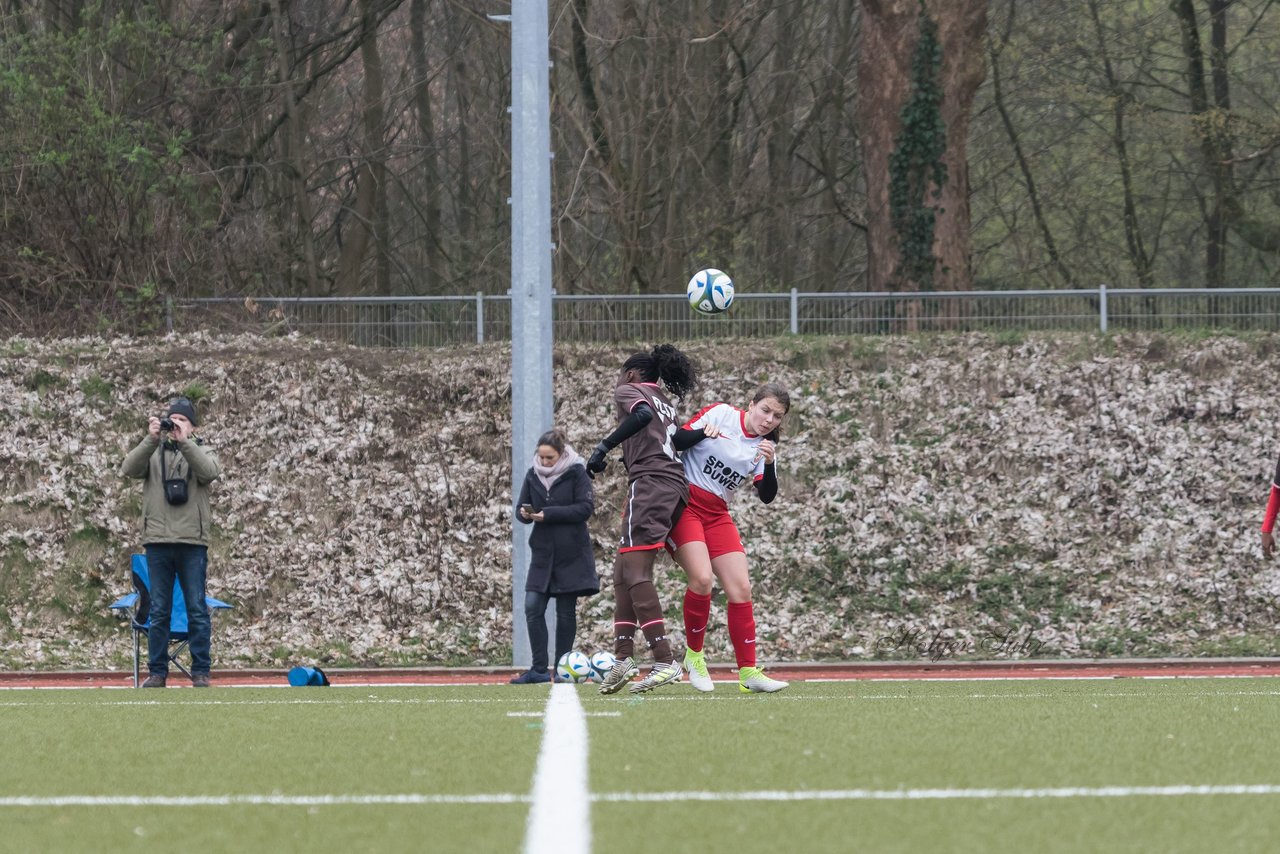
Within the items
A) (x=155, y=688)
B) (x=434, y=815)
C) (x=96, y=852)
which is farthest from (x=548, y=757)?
(x=155, y=688)

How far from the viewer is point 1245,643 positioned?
1683 cm

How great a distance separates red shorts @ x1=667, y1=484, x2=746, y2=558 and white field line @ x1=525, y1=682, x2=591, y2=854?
85.7 inches

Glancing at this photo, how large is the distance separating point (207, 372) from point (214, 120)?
6.70 m

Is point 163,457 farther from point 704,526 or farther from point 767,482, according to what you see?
point 767,482

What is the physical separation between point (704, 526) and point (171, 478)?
4.50 meters

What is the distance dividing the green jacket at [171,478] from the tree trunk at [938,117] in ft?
47.1

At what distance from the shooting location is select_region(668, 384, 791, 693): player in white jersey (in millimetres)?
10117

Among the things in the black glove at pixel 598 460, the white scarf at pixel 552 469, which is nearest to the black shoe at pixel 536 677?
the white scarf at pixel 552 469

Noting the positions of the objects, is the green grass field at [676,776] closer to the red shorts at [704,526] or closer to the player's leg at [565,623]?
the red shorts at [704,526]

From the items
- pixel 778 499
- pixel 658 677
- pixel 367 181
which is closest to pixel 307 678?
pixel 658 677

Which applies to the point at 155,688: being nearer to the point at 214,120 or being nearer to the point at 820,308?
the point at 820,308

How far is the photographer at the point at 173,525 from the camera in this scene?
12664mm

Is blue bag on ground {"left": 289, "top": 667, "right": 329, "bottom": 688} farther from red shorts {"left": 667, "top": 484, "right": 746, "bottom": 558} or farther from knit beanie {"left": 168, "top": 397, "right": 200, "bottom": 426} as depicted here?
red shorts {"left": 667, "top": 484, "right": 746, "bottom": 558}

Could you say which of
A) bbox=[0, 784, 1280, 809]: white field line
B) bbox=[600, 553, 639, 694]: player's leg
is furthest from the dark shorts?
bbox=[0, 784, 1280, 809]: white field line
